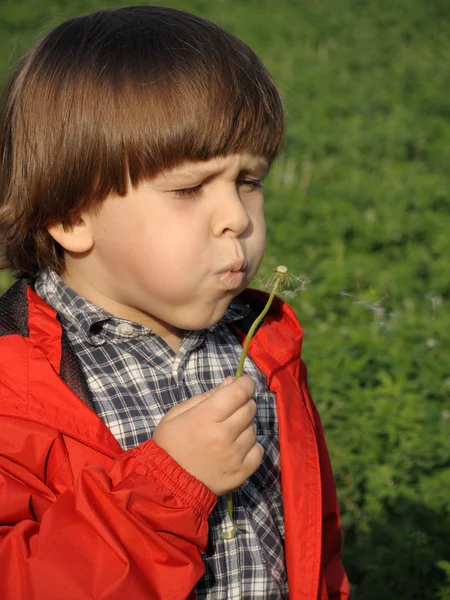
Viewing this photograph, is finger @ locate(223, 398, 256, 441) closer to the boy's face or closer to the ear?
the boy's face

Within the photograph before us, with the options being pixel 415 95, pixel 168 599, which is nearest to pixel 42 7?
pixel 415 95

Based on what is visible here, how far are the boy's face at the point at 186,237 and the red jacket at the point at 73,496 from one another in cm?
26

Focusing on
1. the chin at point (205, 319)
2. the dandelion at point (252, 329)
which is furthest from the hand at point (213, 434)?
the chin at point (205, 319)

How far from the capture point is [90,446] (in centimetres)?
218

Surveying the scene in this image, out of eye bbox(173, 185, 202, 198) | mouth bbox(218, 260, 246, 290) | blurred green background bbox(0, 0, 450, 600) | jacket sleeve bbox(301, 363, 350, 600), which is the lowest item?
blurred green background bbox(0, 0, 450, 600)

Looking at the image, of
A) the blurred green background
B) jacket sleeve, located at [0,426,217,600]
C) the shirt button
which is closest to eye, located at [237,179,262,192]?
the blurred green background

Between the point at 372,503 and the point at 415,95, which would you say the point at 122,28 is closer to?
the point at 372,503

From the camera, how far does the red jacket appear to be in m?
1.98

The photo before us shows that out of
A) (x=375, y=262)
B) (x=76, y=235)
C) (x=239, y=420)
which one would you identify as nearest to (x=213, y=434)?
(x=239, y=420)

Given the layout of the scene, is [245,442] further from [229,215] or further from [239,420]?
[229,215]

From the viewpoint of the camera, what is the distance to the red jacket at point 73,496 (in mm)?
1983

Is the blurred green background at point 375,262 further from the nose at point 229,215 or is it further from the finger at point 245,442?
the finger at point 245,442

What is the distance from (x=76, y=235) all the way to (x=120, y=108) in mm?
394

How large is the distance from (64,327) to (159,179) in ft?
1.64
